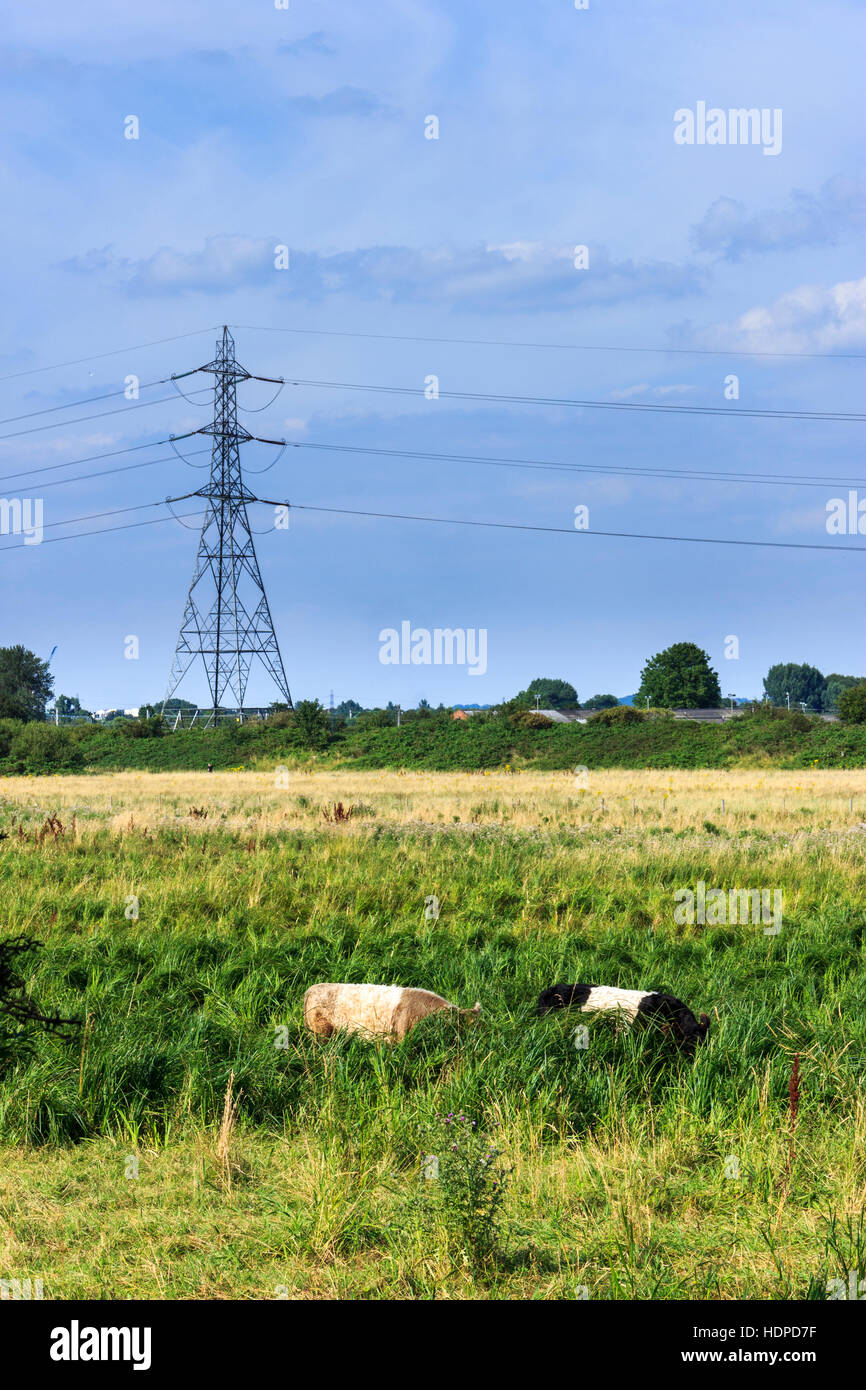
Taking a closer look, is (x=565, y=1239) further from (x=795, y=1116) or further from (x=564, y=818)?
(x=564, y=818)

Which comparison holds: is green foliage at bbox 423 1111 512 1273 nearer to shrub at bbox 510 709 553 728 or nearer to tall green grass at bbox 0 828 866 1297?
tall green grass at bbox 0 828 866 1297

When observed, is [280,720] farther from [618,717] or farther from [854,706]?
[854,706]

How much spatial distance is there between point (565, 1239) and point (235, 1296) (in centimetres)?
149

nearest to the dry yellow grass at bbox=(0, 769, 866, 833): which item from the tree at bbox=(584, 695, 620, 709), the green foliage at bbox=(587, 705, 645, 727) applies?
the green foliage at bbox=(587, 705, 645, 727)

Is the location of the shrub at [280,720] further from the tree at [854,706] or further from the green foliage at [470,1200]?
the green foliage at [470,1200]

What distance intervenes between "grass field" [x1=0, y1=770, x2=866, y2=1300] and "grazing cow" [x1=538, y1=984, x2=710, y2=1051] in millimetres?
153

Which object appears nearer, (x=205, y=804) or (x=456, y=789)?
(x=205, y=804)

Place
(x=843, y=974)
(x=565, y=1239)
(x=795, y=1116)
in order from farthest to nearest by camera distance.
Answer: (x=843, y=974)
(x=795, y=1116)
(x=565, y=1239)

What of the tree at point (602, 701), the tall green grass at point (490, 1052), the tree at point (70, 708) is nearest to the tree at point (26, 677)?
the tree at point (70, 708)

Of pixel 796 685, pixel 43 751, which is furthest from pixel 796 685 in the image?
pixel 43 751

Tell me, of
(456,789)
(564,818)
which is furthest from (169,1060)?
(456,789)

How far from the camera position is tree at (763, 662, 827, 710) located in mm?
172875
